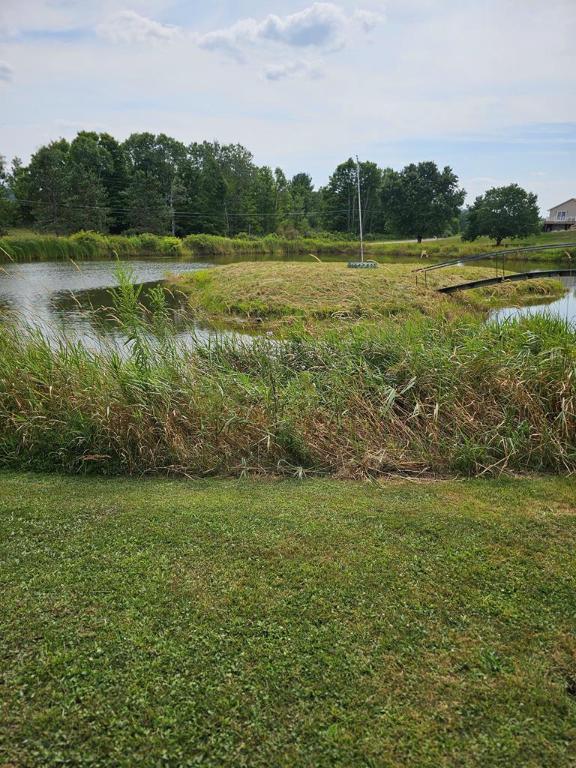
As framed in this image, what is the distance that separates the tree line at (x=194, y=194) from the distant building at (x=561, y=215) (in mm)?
9567

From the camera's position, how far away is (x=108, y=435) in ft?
12.1

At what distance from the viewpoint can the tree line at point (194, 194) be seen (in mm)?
42156

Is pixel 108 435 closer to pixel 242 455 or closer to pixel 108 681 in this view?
pixel 242 455

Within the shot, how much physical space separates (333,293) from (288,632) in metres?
14.2

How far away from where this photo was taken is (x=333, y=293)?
50.8ft

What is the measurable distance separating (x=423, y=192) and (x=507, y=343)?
5010 cm

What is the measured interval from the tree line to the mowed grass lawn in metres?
42.1

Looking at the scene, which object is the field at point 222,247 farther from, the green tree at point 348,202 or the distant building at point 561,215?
the distant building at point 561,215

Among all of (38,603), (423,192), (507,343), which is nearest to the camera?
(38,603)

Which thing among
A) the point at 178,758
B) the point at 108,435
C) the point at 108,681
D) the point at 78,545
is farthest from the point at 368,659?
the point at 108,435

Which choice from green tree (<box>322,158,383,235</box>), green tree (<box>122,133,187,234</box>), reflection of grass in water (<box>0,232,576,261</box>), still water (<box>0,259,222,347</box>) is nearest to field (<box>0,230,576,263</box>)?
reflection of grass in water (<box>0,232,576,261</box>)

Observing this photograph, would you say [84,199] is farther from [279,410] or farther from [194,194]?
[279,410]

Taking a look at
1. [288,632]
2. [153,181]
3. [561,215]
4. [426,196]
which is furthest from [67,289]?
[561,215]

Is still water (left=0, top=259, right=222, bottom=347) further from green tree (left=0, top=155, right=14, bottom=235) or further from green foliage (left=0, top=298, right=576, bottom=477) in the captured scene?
green tree (left=0, top=155, right=14, bottom=235)
